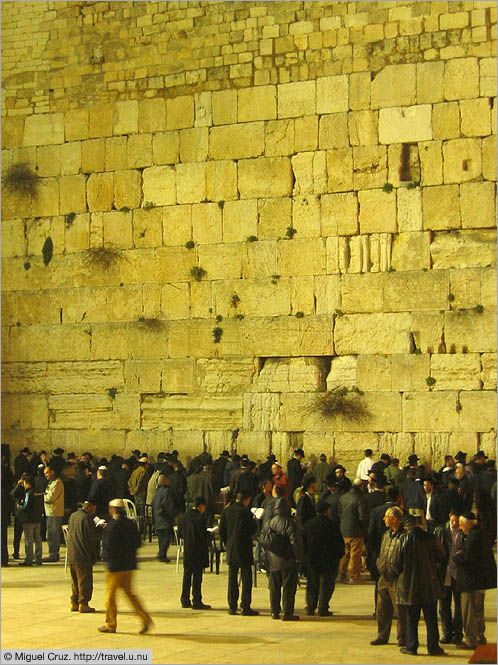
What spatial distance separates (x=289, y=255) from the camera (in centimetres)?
1802

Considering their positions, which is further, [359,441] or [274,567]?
[359,441]

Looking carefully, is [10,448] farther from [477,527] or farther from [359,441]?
[477,527]

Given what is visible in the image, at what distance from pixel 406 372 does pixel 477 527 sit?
26.6 ft

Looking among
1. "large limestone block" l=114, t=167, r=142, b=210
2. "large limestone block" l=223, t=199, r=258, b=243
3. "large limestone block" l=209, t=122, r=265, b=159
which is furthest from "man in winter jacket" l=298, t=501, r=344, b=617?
"large limestone block" l=114, t=167, r=142, b=210

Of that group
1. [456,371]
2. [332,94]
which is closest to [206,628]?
[456,371]

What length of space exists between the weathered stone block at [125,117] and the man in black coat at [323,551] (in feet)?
34.3

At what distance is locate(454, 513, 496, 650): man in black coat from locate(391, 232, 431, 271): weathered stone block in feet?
27.8

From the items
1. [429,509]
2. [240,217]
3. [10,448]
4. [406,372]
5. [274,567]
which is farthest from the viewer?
[10,448]

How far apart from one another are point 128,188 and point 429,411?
20.8 ft

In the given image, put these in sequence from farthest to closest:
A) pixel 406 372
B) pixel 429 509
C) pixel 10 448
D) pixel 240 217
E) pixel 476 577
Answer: pixel 10 448, pixel 240 217, pixel 406 372, pixel 429 509, pixel 476 577

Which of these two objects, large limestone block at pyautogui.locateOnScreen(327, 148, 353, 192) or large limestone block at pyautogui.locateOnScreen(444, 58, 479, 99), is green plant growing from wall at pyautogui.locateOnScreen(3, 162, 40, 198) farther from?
large limestone block at pyautogui.locateOnScreen(444, 58, 479, 99)

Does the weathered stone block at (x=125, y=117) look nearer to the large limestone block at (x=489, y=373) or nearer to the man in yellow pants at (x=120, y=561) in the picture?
the large limestone block at (x=489, y=373)

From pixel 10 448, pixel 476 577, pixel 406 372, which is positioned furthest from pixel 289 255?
pixel 476 577

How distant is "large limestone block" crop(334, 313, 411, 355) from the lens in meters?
17.2
